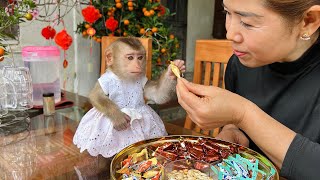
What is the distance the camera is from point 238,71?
1045 millimetres

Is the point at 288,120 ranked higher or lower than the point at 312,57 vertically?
lower

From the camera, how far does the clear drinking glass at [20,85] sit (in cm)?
128

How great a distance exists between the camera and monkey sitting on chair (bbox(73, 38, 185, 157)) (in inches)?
35.5

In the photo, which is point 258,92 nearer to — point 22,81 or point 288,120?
point 288,120

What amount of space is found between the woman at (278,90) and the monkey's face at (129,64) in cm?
38

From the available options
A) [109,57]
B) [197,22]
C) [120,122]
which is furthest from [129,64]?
[197,22]

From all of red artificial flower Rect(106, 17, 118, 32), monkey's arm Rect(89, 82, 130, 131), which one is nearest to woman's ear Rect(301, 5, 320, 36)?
monkey's arm Rect(89, 82, 130, 131)

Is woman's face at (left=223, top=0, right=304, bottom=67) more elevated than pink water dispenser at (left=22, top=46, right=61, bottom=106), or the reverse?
woman's face at (left=223, top=0, right=304, bottom=67)

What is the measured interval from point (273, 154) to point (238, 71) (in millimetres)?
454

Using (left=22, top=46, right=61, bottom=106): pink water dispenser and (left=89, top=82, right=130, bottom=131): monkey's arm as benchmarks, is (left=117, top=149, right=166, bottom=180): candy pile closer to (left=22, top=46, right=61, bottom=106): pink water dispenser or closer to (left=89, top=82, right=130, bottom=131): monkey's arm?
(left=89, top=82, right=130, bottom=131): monkey's arm

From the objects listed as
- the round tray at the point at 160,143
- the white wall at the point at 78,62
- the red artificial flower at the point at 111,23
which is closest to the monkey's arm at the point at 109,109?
the round tray at the point at 160,143

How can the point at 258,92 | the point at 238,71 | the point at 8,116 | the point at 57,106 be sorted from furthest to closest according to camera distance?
the point at 57,106 → the point at 8,116 → the point at 238,71 → the point at 258,92

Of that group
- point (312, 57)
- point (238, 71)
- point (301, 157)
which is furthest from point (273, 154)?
point (238, 71)

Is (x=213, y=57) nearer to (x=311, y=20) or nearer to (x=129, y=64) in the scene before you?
(x=129, y=64)
